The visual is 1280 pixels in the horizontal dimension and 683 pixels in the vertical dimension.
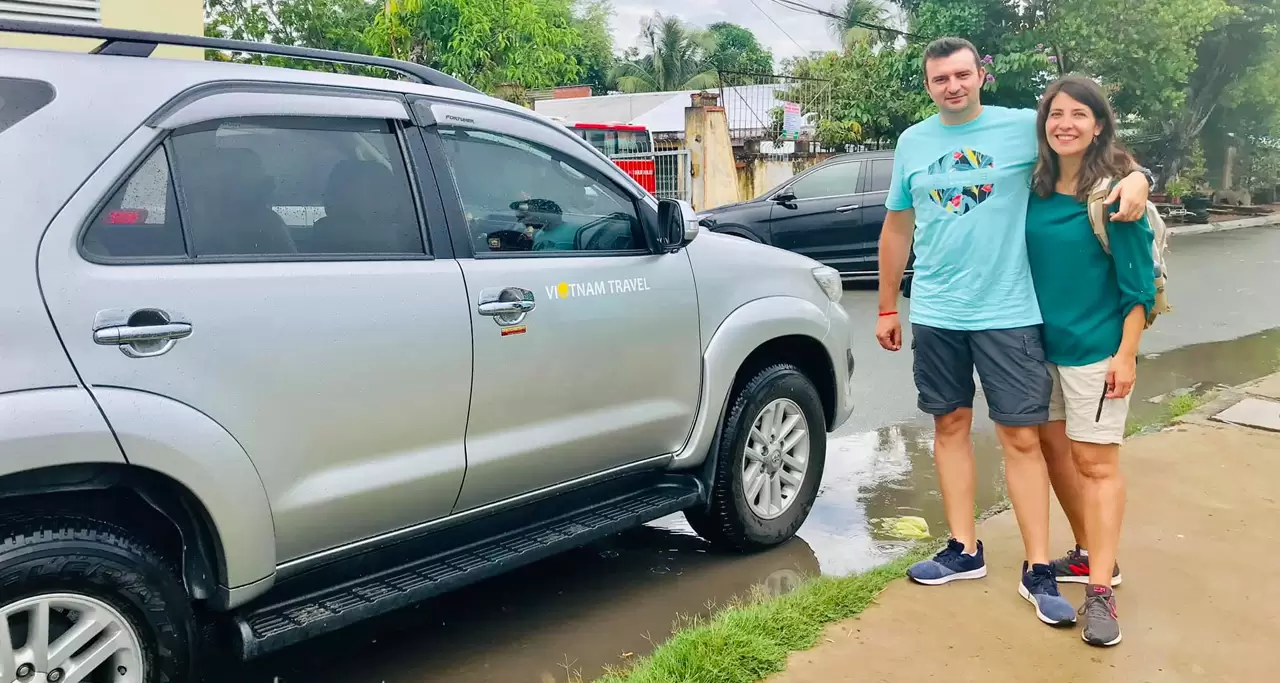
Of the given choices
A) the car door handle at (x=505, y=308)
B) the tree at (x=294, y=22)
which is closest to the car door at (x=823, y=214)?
the car door handle at (x=505, y=308)

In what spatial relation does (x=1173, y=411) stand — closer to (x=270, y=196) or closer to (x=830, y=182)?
(x=270, y=196)

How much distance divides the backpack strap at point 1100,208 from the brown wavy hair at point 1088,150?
0.03 m

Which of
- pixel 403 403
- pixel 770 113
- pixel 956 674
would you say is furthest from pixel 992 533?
pixel 770 113

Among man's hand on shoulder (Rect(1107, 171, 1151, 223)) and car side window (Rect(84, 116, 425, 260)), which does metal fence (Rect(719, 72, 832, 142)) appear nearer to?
man's hand on shoulder (Rect(1107, 171, 1151, 223))

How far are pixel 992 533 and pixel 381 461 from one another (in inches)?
105

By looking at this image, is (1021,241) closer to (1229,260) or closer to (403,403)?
(403,403)

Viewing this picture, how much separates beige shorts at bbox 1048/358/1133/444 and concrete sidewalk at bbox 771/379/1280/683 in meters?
0.66

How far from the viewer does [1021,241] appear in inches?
142

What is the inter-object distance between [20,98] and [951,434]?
315cm

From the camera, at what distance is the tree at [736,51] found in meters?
55.6

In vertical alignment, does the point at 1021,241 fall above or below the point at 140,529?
above

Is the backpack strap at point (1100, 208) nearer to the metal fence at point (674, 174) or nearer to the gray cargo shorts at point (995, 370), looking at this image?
the gray cargo shorts at point (995, 370)

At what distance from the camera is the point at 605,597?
4.02m

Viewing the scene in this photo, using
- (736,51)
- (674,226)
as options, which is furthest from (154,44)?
(736,51)
